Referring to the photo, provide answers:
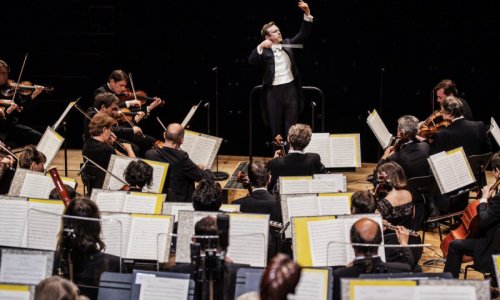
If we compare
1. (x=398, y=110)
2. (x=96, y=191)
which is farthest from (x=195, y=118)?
(x=96, y=191)

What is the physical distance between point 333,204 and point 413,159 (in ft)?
5.76

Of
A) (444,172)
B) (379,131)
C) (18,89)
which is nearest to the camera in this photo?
(444,172)

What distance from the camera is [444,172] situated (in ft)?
22.3

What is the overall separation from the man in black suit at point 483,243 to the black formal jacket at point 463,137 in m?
1.64

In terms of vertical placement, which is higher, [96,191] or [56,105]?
[56,105]

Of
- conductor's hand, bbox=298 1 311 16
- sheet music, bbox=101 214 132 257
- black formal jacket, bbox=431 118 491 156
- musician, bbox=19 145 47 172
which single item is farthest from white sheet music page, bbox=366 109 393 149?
sheet music, bbox=101 214 132 257

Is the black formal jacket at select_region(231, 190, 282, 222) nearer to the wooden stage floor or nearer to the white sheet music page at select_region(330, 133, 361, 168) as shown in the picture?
the white sheet music page at select_region(330, 133, 361, 168)

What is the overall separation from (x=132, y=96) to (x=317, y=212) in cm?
411

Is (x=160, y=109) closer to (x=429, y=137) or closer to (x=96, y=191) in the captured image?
(x=429, y=137)

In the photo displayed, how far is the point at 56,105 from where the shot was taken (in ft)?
36.2

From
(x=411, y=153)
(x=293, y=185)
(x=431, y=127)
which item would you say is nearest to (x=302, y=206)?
(x=293, y=185)

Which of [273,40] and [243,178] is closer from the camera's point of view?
[243,178]

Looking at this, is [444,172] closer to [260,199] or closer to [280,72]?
[260,199]

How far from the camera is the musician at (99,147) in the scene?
7.34 meters
